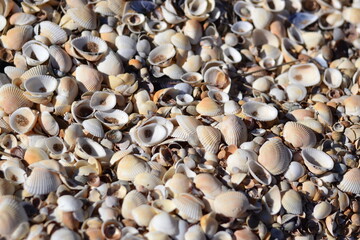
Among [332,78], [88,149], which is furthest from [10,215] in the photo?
[332,78]

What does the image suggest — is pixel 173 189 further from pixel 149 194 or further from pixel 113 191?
pixel 113 191

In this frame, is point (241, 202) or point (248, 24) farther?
point (248, 24)

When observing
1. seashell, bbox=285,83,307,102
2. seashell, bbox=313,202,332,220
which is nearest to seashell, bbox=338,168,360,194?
seashell, bbox=313,202,332,220

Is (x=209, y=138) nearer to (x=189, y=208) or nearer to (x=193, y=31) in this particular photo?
(x=189, y=208)

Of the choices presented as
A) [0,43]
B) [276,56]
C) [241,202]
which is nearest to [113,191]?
[241,202]

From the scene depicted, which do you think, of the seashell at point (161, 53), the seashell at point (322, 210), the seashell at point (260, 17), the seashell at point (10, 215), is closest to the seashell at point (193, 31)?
the seashell at point (161, 53)

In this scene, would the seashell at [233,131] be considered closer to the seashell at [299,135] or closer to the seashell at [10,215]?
the seashell at [299,135]
